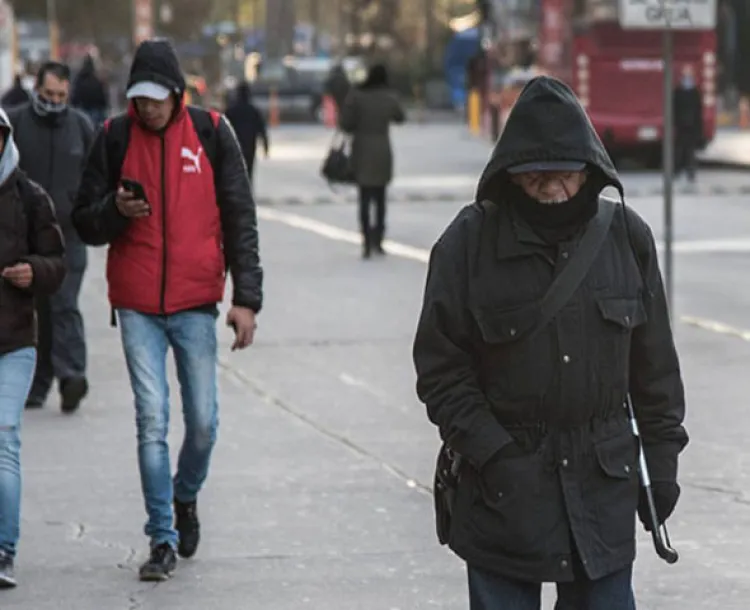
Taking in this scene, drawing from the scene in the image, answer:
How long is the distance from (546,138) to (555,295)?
1.09ft

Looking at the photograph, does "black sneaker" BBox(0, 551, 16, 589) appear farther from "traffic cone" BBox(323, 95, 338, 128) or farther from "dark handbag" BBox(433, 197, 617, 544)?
"traffic cone" BBox(323, 95, 338, 128)

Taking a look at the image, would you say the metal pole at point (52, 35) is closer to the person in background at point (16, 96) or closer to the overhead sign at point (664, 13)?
the person in background at point (16, 96)

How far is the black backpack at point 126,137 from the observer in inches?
299

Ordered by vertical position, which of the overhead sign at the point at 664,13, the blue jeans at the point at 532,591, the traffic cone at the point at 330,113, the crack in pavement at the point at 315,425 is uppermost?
the overhead sign at the point at 664,13

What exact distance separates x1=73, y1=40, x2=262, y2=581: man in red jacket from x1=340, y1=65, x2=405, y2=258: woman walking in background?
12.8m

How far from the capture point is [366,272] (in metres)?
19.2

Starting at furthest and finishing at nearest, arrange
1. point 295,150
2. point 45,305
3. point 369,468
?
point 295,150, point 45,305, point 369,468

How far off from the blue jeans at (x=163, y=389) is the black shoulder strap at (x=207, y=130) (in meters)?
0.54

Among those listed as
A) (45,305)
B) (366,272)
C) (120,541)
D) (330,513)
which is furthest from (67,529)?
(366,272)

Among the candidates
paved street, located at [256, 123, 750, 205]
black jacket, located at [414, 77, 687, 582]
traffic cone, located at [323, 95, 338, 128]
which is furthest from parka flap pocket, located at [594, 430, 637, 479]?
traffic cone, located at [323, 95, 338, 128]

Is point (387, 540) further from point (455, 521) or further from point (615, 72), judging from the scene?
point (615, 72)

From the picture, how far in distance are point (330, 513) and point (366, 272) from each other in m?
10.5

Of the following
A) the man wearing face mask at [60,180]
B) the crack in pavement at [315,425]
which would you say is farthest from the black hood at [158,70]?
the man wearing face mask at [60,180]

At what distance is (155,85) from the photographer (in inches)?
292
